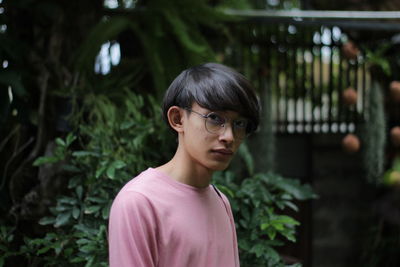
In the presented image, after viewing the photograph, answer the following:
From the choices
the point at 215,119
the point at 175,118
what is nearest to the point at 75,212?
the point at 175,118

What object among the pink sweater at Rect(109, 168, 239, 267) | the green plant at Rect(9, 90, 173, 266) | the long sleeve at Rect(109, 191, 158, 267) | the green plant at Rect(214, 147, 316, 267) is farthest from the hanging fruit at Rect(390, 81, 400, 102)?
the long sleeve at Rect(109, 191, 158, 267)

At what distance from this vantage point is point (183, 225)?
62.2 inches

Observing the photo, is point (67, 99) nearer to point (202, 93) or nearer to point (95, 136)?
point (95, 136)

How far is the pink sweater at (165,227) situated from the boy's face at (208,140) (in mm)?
116

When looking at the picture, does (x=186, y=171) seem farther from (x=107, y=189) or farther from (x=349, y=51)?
(x=349, y=51)

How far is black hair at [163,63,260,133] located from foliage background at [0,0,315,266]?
0.79 metres

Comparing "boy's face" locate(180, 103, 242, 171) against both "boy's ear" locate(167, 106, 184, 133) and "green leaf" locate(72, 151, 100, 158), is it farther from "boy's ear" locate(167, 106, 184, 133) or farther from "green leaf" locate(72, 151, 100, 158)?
"green leaf" locate(72, 151, 100, 158)

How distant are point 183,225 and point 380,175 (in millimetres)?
2766

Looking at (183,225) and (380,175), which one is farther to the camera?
(380,175)

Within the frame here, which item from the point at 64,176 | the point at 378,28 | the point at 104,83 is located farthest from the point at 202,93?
the point at 378,28

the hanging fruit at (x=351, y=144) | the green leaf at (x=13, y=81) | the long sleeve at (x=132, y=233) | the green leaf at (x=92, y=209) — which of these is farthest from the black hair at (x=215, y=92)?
the hanging fruit at (x=351, y=144)

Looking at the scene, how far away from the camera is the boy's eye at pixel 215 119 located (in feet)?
5.23

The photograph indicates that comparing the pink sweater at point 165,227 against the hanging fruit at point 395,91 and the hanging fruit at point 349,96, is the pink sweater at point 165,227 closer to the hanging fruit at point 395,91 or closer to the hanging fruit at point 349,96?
the hanging fruit at point 349,96

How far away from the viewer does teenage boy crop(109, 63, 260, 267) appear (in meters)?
1.49
